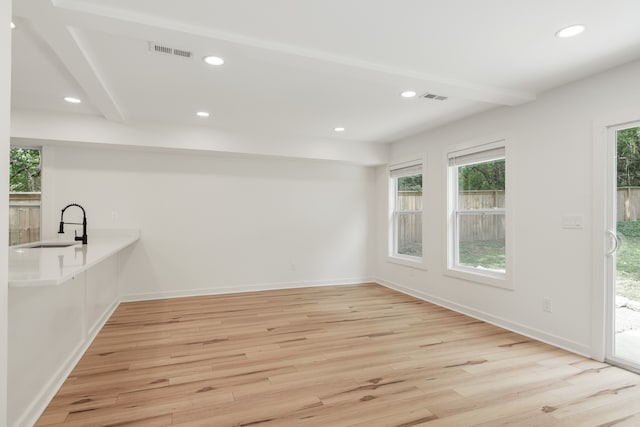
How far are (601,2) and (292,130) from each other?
3544mm

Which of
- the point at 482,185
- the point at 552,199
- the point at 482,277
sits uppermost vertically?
the point at 482,185

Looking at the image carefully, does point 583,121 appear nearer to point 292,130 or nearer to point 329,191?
point 292,130

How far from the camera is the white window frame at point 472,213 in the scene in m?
3.75

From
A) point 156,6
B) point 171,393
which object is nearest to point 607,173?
point 156,6

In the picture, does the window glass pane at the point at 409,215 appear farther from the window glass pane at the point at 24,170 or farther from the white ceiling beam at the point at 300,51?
the window glass pane at the point at 24,170

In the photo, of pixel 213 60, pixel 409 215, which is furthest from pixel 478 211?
pixel 213 60

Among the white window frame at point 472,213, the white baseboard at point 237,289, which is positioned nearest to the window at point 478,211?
the white window frame at point 472,213

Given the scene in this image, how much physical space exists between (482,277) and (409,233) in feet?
5.56

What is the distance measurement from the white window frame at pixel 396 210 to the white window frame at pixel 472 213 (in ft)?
1.70

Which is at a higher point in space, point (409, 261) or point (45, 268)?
point (45, 268)

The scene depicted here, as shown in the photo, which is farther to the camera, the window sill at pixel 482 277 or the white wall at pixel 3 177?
the window sill at pixel 482 277

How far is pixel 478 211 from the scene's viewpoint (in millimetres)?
4270

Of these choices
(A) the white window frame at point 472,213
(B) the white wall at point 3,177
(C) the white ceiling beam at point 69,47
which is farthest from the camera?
(A) the white window frame at point 472,213

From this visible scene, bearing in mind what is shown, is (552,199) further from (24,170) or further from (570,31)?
(24,170)
